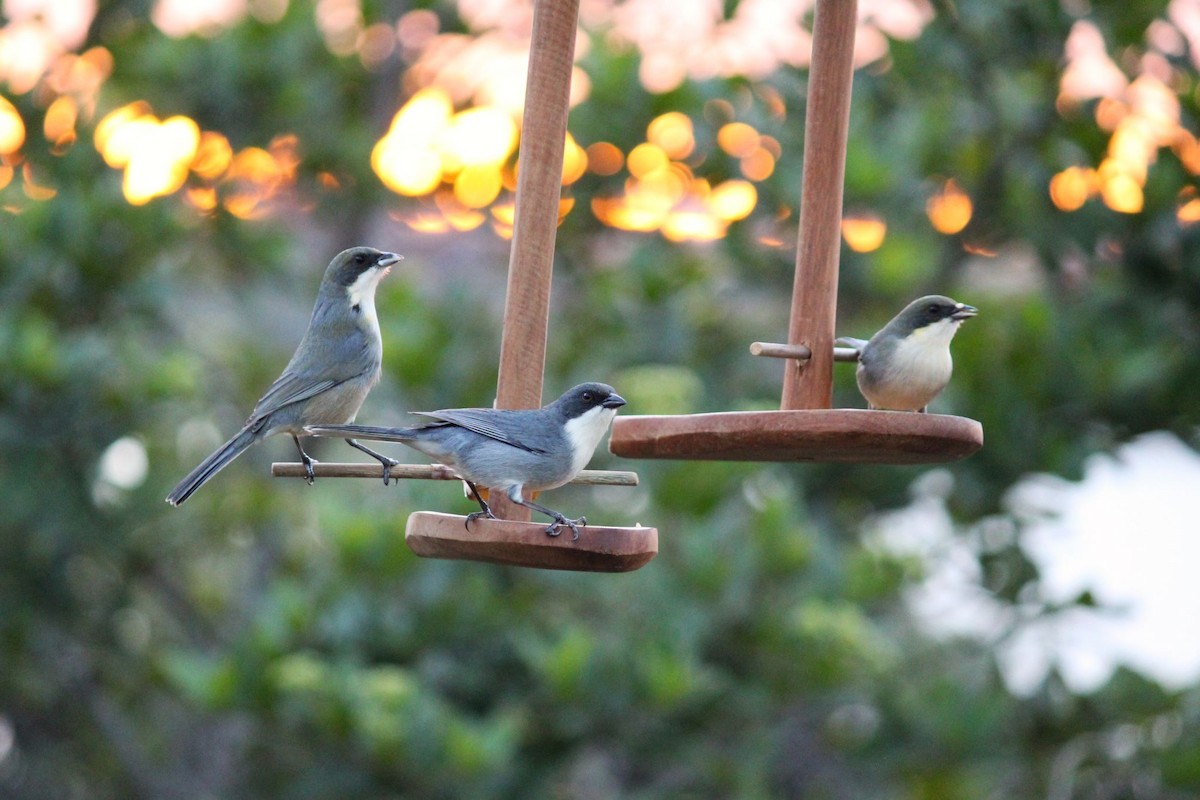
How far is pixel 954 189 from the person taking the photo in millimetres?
7484

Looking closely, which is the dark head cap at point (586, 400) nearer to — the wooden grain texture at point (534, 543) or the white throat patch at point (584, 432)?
the white throat patch at point (584, 432)

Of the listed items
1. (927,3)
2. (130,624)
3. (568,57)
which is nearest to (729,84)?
(927,3)

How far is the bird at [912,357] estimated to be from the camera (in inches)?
140

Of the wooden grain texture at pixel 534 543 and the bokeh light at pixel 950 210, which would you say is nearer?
the wooden grain texture at pixel 534 543

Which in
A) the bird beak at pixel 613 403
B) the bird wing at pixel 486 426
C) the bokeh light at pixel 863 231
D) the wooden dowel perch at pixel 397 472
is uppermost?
the bokeh light at pixel 863 231

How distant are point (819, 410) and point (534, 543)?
→ 2.31 feet

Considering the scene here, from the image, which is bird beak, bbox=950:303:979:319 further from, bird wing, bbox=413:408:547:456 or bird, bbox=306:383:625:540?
bird wing, bbox=413:408:547:456

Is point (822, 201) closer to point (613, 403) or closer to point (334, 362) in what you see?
point (613, 403)

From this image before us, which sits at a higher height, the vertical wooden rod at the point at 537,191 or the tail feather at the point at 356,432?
the vertical wooden rod at the point at 537,191

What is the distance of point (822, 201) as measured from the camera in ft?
12.6

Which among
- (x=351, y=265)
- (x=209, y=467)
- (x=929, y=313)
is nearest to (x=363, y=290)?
(x=351, y=265)

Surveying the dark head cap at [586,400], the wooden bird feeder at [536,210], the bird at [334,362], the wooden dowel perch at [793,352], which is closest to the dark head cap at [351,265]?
the bird at [334,362]

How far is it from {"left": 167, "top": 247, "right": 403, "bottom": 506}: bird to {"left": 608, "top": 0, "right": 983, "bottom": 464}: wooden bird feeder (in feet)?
2.85

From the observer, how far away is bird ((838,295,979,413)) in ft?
11.6
